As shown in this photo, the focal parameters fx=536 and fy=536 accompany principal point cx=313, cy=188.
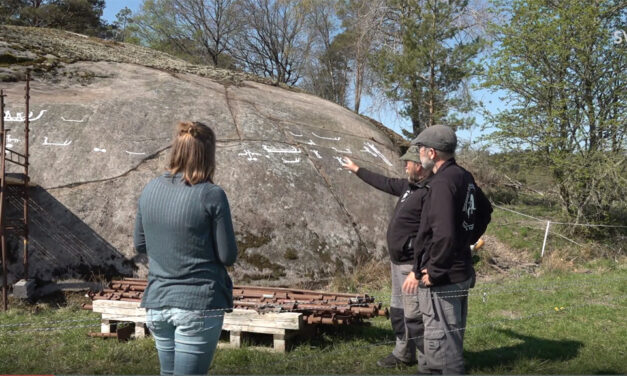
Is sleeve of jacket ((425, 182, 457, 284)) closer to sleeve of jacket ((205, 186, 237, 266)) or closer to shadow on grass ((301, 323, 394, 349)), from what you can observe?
sleeve of jacket ((205, 186, 237, 266))

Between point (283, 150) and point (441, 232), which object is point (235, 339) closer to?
point (441, 232)

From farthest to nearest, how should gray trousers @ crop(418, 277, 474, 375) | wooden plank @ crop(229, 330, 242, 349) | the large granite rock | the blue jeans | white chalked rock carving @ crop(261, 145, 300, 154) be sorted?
1. white chalked rock carving @ crop(261, 145, 300, 154)
2. the large granite rock
3. wooden plank @ crop(229, 330, 242, 349)
4. gray trousers @ crop(418, 277, 474, 375)
5. the blue jeans

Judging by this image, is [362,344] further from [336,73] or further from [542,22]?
[336,73]

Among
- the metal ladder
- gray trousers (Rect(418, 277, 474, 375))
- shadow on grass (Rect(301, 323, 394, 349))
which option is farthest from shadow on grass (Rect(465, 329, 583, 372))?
the metal ladder

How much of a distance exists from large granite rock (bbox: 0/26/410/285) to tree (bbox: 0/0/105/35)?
2076 cm

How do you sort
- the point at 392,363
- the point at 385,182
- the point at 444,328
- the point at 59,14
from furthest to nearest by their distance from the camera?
the point at 59,14
the point at 385,182
the point at 392,363
the point at 444,328

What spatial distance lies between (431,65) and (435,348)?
16.5 metres

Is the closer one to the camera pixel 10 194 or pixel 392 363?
pixel 392 363

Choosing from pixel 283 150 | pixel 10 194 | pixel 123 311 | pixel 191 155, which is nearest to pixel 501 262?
pixel 283 150

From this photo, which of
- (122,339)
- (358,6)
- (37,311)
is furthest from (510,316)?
(358,6)

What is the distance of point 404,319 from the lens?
4.50 metres

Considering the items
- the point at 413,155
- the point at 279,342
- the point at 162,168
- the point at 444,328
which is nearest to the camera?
the point at 444,328

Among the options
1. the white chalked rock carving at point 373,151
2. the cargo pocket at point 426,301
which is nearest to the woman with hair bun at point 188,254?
the cargo pocket at point 426,301

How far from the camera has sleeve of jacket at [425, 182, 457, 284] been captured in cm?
326
